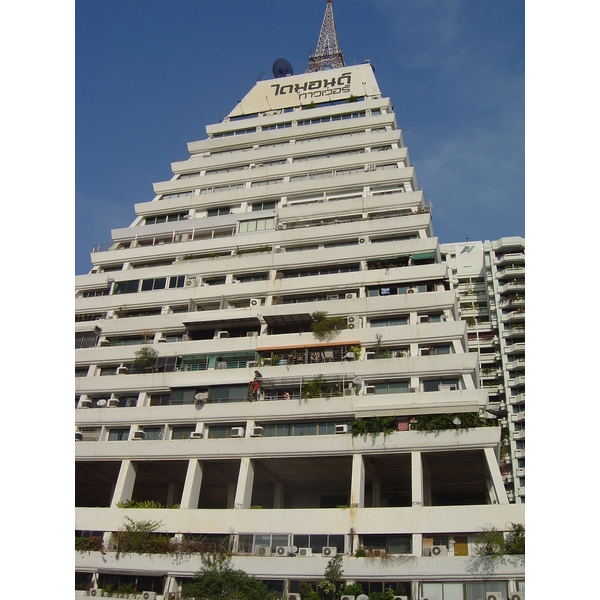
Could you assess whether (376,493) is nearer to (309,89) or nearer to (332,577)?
(332,577)

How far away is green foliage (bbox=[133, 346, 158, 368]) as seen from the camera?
37.5m

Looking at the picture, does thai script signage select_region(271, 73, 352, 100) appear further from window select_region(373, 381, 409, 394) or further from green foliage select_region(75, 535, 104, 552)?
green foliage select_region(75, 535, 104, 552)

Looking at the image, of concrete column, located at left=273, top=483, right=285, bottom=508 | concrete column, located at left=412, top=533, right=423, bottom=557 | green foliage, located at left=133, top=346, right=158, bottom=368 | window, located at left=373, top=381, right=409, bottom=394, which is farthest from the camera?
green foliage, located at left=133, top=346, right=158, bottom=368

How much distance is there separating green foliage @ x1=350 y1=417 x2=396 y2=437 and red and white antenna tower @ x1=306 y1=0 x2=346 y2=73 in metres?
41.0

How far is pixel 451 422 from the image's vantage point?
96.9 feet

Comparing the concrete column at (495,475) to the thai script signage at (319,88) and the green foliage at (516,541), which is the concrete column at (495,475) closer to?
the green foliage at (516,541)

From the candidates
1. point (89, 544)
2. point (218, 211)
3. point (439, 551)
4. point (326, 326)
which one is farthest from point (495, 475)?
point (218, 211)

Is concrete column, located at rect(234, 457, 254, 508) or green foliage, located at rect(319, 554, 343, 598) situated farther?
concrete column, located at rect(234, 457, 254, 508)

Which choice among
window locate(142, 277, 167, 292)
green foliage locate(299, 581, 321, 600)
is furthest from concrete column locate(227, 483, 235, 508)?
window locate(142, 277, 167, 292)

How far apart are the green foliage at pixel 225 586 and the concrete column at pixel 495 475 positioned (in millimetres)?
10179

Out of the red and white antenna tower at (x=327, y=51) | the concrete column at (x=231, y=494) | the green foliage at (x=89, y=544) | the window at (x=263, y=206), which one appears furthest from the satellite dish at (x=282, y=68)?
the green foliage at (x=89, y=544)

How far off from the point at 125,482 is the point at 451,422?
16276 mm

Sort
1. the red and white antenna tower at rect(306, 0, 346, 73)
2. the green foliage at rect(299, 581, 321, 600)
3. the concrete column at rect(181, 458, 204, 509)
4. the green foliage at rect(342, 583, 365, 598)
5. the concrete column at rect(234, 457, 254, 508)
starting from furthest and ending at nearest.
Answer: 1. the red and white antenna tower at rect(306, 0, 346, 73)
2. the concrete column at rect(181, 458, 204, 509)
3. the concrete column at rect(234, 457, 254, 508)
4. the green foliage at rect(299, 581, 321, 600)
5. the green foliage at rect(342, 583, 365, 598)

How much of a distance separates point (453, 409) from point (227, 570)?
12.1m
